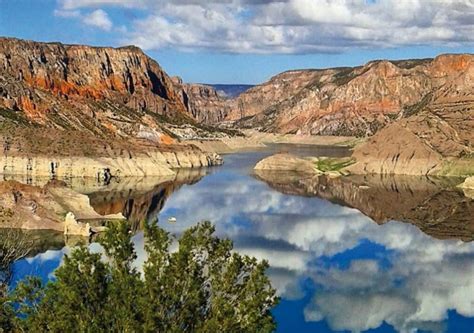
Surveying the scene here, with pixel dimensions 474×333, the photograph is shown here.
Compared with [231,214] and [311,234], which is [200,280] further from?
[231,214]

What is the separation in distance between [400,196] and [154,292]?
111 metres

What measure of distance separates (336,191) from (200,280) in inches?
4595

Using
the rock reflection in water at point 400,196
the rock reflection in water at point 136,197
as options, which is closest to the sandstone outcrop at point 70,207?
the rock reflection in water at point 136,197

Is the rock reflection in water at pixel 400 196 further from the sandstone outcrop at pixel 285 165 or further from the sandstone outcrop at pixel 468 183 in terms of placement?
the sandstone outcrop at pixel 285 165

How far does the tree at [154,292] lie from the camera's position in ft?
77.7

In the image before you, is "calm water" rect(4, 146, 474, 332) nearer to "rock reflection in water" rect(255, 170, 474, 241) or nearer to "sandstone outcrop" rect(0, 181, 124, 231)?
"rock reflection in water" rect(255, 170, 474, 241)

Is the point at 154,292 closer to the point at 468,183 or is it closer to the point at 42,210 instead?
the point at 42,210

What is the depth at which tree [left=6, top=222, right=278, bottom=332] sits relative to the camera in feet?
77.7

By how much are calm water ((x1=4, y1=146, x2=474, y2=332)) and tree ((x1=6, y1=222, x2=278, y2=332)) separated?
24.6 metres

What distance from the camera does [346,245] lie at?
82.9m

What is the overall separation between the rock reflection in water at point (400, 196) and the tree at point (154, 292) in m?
69.1

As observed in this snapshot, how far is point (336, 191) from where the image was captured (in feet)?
460

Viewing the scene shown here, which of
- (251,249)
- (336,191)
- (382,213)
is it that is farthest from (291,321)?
(336,191)

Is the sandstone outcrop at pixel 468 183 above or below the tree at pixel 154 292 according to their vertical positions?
below
